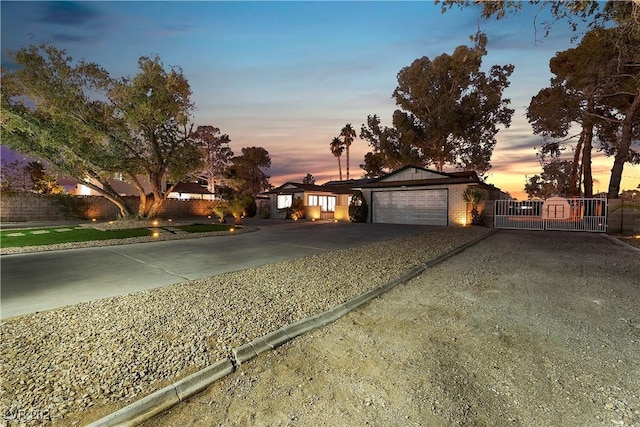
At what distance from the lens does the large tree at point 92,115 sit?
41.5 ft

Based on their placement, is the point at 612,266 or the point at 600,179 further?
the point at 600,179

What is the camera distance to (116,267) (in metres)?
6.78

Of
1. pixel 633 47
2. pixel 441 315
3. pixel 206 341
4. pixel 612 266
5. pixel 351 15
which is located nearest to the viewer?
pixel 206 341

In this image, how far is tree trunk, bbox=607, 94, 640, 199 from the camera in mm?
14922

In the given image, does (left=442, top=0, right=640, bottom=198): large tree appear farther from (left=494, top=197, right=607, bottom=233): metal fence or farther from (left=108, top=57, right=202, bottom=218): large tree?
(left=108, top=57, right=202, bottom=218): large tree

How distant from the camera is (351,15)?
858cm

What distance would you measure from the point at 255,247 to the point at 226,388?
7.30 metres

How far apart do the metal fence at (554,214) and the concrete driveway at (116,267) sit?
11.4 m

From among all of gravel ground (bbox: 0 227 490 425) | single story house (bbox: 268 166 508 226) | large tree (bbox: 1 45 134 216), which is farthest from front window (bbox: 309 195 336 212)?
gravel ground (bbox: 0 227 490 425)

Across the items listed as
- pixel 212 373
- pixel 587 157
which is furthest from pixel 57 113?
pixel 587 157

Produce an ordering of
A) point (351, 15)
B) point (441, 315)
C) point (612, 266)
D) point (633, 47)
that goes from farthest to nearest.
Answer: point (633, 47), point (351, 15), point (612, 266), point (441, 315)

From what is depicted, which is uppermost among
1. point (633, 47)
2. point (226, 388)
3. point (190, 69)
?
point (190, 69)

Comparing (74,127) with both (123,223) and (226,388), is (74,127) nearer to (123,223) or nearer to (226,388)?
(123,223)

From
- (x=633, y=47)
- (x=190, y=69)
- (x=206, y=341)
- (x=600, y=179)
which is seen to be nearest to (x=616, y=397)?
(x=206, y=341)
